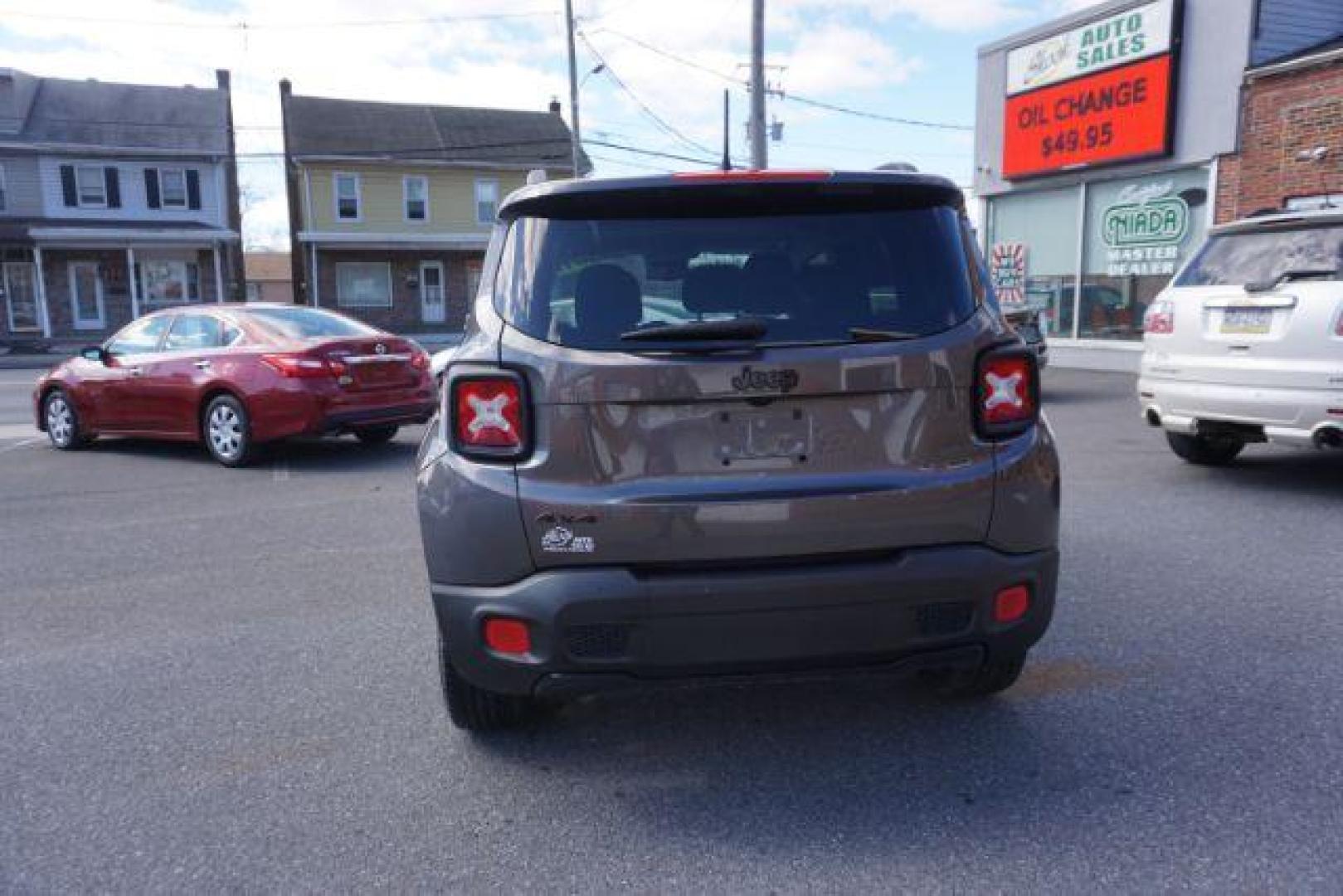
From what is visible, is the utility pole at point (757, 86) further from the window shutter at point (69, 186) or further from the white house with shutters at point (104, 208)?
the window shutter at point (69, 186)

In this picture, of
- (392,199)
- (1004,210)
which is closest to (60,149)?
(392,199)

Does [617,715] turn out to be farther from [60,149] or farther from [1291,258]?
[60,149]

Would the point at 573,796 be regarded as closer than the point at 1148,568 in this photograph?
Yes

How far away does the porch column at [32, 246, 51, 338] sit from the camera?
100 ft

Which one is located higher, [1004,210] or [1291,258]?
[1004,210]

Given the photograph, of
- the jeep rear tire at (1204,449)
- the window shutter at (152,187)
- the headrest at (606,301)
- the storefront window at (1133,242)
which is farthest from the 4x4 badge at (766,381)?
the window shutter at (152,187)

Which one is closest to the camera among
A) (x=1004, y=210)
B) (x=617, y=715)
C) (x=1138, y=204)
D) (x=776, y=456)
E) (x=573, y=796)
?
(x=776, y=456)

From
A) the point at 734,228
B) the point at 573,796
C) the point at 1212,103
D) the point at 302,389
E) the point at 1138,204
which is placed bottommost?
the point at 573,796

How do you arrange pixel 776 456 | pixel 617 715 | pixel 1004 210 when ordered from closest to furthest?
1. pixel 776 456
2. pixel 617 715
3. pixel 1004 210

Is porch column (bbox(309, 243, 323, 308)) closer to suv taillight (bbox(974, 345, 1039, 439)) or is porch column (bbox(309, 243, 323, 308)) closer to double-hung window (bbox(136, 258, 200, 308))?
double-hung window (bbox(136, 258, 200, 308))

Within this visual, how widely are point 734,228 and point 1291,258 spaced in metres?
5.09

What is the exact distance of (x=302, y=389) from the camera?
8.27m

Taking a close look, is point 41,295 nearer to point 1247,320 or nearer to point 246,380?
point 246,380

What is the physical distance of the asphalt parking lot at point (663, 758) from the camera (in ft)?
8.48
